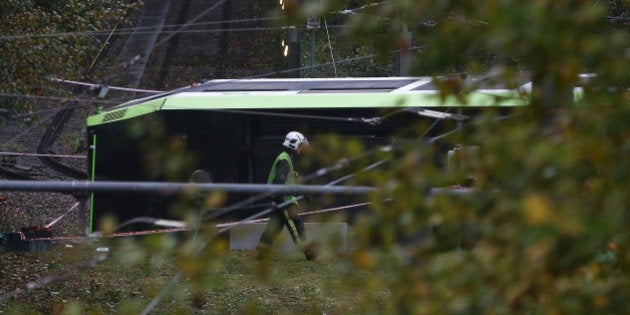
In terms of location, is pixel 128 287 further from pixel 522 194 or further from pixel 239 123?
pixel 522 194

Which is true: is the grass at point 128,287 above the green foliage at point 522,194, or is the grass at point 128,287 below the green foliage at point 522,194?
below

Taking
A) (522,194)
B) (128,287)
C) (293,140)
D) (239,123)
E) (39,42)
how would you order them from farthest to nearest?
(239,123) → (39,42) → (293,140) → (128,287) → (522,194)

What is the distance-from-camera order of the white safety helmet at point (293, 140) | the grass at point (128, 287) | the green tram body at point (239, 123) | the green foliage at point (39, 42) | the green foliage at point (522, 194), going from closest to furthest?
the green foliage at point (522, 194)
the grass at point (128, 287)
the white safety helmet at point (293, 140)
the green foliage at point (39, 42)
the green tram body at point (239, 123)

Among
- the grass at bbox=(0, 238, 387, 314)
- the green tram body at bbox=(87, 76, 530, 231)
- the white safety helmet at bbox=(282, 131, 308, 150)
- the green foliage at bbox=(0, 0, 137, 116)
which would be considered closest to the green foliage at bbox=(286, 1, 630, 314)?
the grass at bbox=(0, 238, 387, 314)

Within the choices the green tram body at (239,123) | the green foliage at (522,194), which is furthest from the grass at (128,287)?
the green foliage at (522,194)

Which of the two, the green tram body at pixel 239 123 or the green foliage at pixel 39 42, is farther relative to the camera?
the green tram body at pixel 239 123

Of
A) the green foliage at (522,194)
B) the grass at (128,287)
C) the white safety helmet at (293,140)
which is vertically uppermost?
Result: the green foliage at (522,194)

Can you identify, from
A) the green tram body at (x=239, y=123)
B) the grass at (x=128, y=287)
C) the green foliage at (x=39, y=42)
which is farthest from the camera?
the green tram body at (x=239, y=123)

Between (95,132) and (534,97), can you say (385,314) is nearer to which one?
(534,97)

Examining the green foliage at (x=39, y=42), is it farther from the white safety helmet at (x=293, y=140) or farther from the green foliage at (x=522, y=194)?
the green foliage at (x=522, y=194)

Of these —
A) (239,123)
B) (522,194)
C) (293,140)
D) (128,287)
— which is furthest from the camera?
(239,123)

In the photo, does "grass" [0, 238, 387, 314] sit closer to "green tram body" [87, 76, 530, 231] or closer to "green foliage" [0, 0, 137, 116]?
"green tram body" [87, 76, 530, 231]

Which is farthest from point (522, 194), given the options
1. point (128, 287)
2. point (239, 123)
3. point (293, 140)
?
point (239, 123)

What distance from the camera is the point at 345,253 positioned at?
10.2ft
